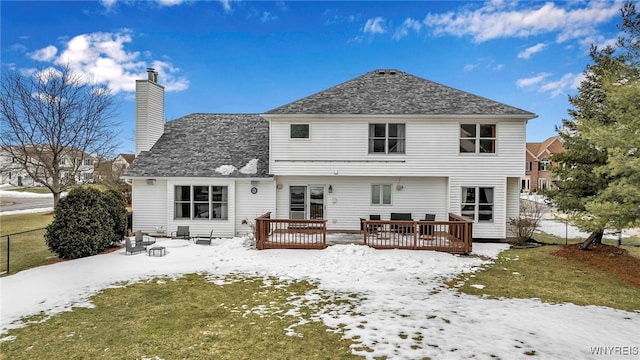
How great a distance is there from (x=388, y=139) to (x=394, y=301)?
8.66 m

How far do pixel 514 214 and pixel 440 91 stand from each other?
700 cm

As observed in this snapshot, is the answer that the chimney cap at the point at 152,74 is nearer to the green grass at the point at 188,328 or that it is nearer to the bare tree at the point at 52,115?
the bare tree at the point at 52,115

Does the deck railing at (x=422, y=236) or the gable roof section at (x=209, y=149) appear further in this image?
the gable roof section at (x=209, y=149)

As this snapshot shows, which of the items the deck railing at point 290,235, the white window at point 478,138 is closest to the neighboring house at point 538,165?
the white window at point 478,138

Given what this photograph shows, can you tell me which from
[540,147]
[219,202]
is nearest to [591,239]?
[219,202]

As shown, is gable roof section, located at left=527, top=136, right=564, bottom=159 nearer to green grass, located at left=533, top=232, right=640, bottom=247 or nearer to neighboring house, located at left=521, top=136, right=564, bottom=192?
neighboring house, located at left=521, top=136, right=564, bottom=192

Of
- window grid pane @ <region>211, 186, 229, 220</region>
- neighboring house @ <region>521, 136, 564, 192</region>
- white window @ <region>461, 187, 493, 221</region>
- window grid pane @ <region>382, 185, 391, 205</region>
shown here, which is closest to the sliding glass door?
window grid pane @ <region>382, 185, 391, 205</region>

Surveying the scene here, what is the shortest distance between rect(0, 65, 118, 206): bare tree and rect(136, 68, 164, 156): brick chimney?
26.2ft

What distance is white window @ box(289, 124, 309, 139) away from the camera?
584 inches

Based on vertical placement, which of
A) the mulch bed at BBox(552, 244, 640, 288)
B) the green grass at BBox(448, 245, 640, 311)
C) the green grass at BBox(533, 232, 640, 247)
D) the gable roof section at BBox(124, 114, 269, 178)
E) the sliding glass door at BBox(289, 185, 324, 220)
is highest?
the gable roof section at BBox(124, 114, 269, 178)

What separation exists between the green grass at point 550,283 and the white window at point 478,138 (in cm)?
494

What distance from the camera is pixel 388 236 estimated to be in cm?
1302

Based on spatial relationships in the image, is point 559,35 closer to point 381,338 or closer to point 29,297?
point 381,338

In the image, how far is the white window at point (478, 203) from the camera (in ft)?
47.2
